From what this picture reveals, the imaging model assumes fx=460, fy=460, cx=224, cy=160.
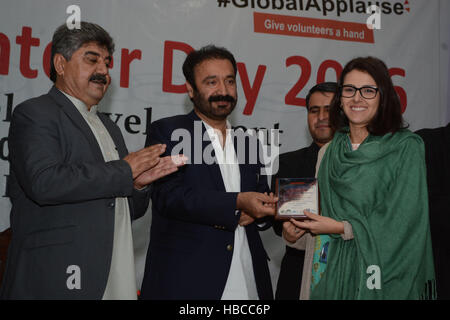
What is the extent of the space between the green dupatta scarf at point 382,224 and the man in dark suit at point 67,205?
0.91 metres

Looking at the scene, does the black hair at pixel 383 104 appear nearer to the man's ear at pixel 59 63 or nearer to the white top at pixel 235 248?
the white top at pixel 235 248

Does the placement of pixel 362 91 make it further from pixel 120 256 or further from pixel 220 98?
pixel 120 256

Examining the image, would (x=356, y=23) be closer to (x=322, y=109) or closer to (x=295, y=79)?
(x=295, y=79)

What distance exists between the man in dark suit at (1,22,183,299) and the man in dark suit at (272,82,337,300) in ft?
3.34

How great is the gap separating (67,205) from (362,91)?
1.54 m

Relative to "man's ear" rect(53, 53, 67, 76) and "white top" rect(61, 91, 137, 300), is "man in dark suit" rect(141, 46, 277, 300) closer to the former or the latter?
"white top" rect(61, 91, 137, 300)

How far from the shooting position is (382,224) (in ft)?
7.04

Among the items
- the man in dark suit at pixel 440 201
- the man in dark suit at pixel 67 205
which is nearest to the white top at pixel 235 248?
the man in dark suit at pixel 67 205

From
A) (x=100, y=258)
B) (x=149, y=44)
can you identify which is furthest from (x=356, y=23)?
(x=100, y=258)

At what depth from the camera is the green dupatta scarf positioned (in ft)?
6.97

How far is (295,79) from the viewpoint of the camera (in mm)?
4477

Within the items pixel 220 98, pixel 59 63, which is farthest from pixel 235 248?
pixel 59 63

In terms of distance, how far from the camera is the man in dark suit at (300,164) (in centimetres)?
296

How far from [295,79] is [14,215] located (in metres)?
3.04
